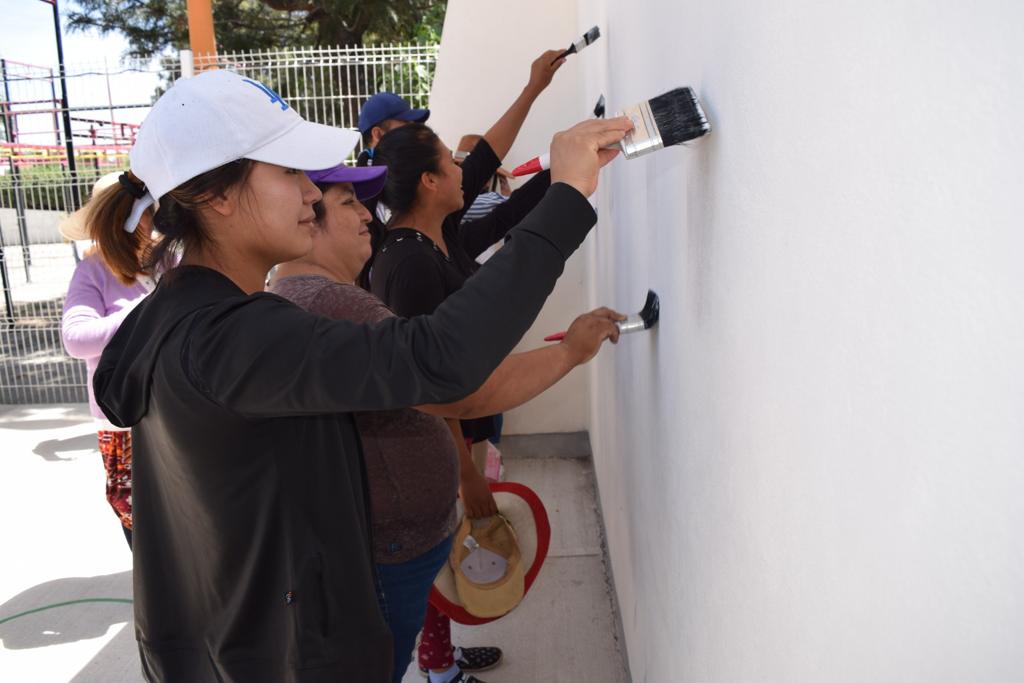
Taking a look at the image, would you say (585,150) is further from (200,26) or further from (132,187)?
(200,26)

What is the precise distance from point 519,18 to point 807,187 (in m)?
4.54

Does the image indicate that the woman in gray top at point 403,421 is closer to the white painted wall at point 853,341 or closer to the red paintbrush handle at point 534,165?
the white painted wall at point 853,341

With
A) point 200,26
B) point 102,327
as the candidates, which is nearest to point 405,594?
point 102,327

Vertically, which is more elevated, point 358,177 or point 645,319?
point 358,177

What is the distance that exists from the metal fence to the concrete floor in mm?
2168

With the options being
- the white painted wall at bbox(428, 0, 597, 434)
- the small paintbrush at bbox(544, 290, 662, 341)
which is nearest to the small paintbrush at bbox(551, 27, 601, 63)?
the small paintbrush at bbox(544, 290, 662, 341)

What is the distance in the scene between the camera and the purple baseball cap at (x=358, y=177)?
1885 mm

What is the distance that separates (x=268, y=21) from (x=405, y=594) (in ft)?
42.3

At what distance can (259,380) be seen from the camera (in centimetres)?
116

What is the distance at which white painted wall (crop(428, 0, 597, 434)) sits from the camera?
486 centimetres

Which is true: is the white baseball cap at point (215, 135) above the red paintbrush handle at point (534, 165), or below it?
above

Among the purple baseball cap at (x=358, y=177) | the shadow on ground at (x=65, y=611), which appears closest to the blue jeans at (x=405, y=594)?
the purple baseball cap at (x=358, y=177)

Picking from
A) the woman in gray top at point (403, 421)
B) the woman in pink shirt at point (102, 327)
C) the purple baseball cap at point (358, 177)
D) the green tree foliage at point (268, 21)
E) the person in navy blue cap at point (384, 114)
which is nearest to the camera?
the woman in gray top at point (403, 421)

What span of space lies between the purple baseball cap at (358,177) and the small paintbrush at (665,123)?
2.60 ft
